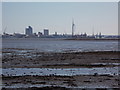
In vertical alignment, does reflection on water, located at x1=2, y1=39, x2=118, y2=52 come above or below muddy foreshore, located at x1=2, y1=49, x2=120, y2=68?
below

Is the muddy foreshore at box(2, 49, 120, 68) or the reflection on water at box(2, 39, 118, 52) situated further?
the reflection on water at box(2, 39, 118, 52)

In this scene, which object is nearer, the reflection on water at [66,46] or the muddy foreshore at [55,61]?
the muddy foreshore at [55,61]

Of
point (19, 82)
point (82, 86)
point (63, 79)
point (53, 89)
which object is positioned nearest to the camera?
point (53, 89)

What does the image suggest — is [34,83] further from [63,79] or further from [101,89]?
[101,89]

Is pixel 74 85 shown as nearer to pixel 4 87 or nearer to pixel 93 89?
pixel 93 89

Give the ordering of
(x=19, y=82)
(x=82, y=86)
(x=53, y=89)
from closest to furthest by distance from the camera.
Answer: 1. (x=53, y=89)
2. (x=82, y=86)
3. (x=19, y=82)

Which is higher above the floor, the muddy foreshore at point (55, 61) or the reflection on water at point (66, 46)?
the muddy foreshore at point (55, 61)

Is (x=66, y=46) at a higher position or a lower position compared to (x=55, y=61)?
lower

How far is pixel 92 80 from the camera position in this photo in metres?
15.1

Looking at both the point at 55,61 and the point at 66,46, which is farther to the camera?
the point at 66,46

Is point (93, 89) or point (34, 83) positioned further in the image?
point (34, 83)

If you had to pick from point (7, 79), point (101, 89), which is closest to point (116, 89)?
point (101, 89)

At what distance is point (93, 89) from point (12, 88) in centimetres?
402

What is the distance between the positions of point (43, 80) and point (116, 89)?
4599 mm
